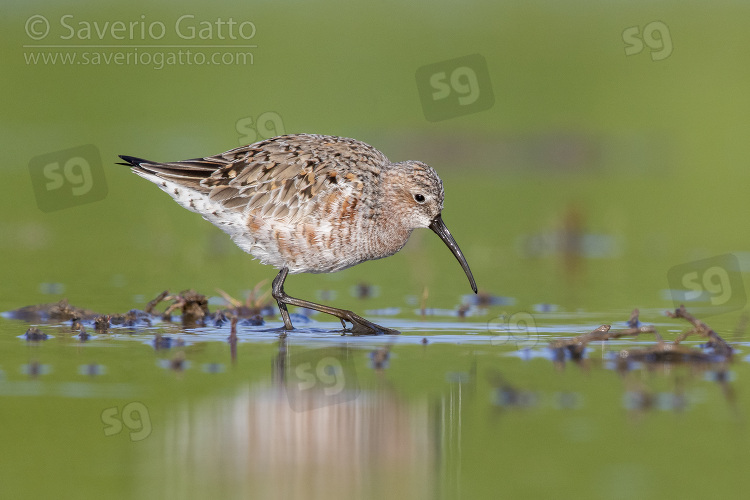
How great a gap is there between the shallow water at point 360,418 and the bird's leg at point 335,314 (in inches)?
14.9

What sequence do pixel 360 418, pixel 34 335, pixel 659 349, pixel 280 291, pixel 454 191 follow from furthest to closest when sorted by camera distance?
pixel 454 191, pixel 280 291, pixel 34 335, pixel 659 349, pixel 360 418

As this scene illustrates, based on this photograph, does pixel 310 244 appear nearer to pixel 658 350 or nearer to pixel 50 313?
pixel 50 313

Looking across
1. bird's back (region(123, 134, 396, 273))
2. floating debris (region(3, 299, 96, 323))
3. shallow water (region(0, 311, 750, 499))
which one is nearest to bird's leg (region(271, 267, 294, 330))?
bird's back (region(123, 134, 396, 273))

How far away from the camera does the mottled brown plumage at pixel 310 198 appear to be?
10492 mm

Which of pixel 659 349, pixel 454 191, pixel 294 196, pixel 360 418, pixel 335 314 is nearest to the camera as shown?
pixel 360 418

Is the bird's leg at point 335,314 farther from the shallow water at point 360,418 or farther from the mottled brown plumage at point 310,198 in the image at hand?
the shallow water at point 360,418

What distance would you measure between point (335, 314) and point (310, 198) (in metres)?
1.05

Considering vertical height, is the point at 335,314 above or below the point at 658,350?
above

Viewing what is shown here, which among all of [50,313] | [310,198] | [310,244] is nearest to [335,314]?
[310,244]

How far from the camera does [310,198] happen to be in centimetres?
1048

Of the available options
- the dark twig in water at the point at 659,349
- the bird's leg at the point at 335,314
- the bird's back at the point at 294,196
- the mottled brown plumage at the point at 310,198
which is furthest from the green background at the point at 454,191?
the bird's back at the point at 294,196

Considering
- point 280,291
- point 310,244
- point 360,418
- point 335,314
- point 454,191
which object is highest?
point 454,191

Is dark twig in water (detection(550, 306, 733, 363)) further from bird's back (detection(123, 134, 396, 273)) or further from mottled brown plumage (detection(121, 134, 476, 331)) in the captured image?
bird's back (detection(123, 134, 396, 273))

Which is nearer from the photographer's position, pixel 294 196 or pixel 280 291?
pixel 294 196
